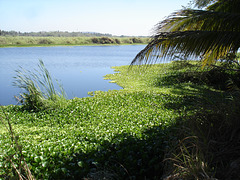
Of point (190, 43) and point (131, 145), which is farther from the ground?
point (190, 43)

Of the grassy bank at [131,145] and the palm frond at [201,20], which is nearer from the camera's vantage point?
the grassy bank at [131,145]

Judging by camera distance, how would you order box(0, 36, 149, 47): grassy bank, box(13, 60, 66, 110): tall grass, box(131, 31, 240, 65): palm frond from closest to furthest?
1. box(131, 31, 240, 65): palm frond
2. box(13, 60, 66, 110): tall grass
3. box(0, 36, 149, 47): grassy bank

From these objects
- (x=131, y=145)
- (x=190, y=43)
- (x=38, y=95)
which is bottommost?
(x=131, y=145)

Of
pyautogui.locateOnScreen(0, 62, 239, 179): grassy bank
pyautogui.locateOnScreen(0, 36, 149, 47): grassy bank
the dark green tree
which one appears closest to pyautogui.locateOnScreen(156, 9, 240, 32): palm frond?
the dark green tree

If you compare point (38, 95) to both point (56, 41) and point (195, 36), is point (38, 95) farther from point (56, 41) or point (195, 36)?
point (56, 41)

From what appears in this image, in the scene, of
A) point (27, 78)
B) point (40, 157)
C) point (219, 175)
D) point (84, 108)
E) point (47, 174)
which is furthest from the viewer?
point (27, 78)

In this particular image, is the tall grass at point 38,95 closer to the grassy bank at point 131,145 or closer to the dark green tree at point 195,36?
the grassy bank at point 131,145

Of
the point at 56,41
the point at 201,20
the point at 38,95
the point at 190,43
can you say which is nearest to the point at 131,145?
the point at 190,43

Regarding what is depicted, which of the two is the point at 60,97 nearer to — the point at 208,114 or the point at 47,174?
the point at 47,174

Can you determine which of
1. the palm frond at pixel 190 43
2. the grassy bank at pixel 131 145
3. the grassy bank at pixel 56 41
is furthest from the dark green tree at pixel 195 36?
the grassy bank at pixel 56 41

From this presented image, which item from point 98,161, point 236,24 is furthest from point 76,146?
point 236,24

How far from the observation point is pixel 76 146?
3273 millimetres

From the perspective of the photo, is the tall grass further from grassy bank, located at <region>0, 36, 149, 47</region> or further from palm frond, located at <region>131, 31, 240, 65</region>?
grassy bank, located at <region>0, 36, 149, 47</region>

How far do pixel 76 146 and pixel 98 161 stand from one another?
0.49 metres
